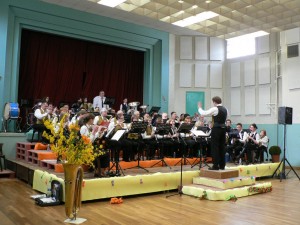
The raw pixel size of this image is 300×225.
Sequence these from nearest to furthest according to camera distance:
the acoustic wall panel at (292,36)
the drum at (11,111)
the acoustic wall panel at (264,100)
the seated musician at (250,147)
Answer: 1. the drum at (11,111)
2. the seated musician at (250,147)
3. the acoustic wall panel at (292,36)
4. the acoustic wall panel at (264,100)

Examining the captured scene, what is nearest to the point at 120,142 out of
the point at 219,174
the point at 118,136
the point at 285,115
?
the point at 118,136

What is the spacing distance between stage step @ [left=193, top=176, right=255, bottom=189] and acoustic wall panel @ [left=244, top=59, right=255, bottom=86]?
7874 mm

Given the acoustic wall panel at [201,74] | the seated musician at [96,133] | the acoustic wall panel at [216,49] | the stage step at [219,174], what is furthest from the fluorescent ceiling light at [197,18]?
the seated musician at [96,133]

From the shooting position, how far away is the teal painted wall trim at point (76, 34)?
10227mm

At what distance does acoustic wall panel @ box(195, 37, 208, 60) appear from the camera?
14859 millimetres

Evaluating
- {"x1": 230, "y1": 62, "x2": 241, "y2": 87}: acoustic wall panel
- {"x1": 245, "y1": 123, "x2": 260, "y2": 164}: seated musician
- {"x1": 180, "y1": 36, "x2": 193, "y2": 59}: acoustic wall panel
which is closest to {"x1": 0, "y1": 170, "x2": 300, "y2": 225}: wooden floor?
{"x1": 245, "y1": 123, "x2": 260, "y2": 164}: seated musician

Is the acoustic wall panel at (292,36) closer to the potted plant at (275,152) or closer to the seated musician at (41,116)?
the potted plant at (275,152)

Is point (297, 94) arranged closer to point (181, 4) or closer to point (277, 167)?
point (277, 167)

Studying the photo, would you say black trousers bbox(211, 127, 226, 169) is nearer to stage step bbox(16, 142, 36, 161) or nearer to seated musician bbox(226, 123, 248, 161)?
seated musician bbox(226, 123, 248, 161)

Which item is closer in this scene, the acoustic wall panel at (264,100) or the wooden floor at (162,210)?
the wooden floor at (162,210)

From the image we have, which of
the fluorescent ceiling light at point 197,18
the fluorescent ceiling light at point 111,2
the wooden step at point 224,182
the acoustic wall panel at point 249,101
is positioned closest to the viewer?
the wooden step at point 224,182

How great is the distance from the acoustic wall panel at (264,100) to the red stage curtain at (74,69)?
205 inches

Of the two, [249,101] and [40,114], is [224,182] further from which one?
[249,101]

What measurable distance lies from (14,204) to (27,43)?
7.75 m
